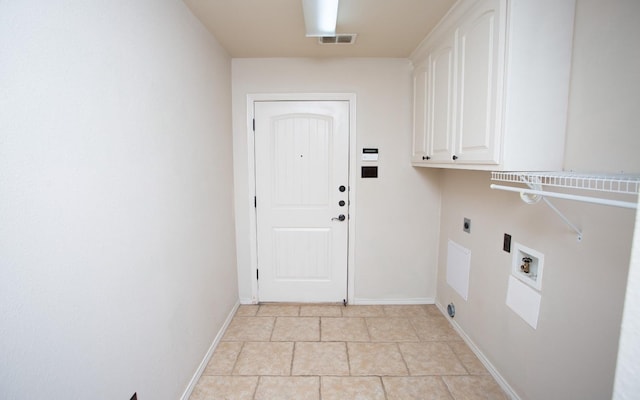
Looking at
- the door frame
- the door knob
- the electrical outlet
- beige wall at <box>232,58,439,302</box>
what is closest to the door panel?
the electrical outlet

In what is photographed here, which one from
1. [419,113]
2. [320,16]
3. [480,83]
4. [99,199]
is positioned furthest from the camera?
[419,113]

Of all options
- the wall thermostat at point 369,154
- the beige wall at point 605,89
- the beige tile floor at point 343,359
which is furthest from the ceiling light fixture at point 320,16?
the beige tile floor at point 343,359

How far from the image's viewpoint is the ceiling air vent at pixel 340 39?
2221mm

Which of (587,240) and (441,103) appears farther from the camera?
(441,103)

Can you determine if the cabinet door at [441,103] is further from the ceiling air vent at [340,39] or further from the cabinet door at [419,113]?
the ceiling air vent at [340,39]

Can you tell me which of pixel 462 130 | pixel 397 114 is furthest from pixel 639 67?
pixel 397 114

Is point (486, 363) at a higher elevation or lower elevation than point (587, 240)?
lower

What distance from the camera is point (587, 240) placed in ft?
4.26

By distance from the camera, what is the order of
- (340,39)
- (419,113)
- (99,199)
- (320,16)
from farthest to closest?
(419,113)
(340,39)
(320,16)
(99,199)

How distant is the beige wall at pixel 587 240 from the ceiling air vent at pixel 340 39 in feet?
4.50

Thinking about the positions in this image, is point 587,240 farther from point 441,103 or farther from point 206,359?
point 206,359

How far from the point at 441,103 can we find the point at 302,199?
151 cm

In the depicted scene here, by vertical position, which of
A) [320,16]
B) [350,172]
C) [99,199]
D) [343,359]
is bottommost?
[343,359]

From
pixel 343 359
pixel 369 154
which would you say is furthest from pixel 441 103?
pixel 343 359
